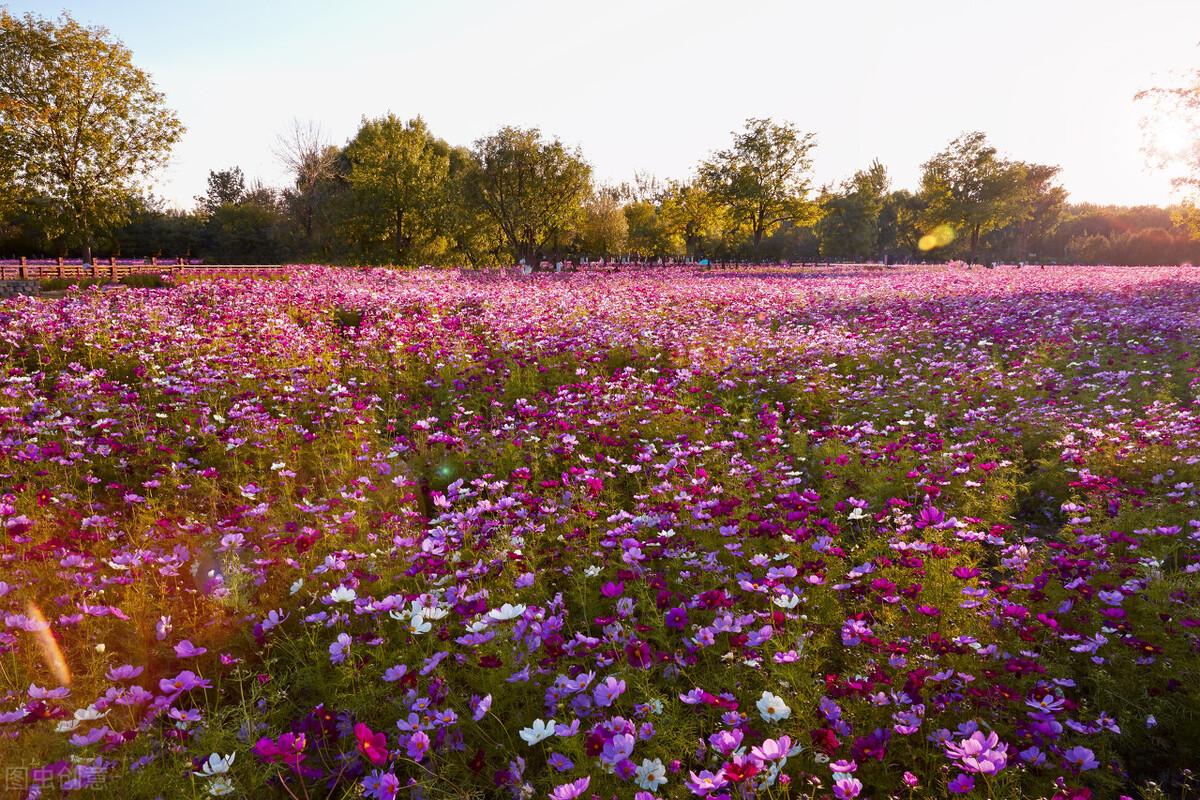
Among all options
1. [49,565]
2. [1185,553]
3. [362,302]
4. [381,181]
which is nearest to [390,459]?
[49,565]

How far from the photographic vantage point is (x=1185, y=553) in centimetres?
400

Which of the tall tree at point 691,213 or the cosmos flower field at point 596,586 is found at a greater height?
Result: the tall tree at point 691,213

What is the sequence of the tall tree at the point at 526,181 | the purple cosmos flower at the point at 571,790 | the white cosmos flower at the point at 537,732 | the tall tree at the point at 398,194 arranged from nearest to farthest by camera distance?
the purple cosmos flower at the point at 571,790
the white cosmos flower at the point at 537,732
the tall tree at the point at 526,181
the tall tree at the point at 398,194

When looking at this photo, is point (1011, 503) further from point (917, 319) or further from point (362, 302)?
point (362, 302)

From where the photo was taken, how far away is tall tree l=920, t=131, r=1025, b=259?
46062 millimetres

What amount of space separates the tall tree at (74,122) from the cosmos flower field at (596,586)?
29447 mm

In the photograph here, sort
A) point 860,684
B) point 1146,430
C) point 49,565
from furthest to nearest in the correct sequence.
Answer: point 1146,430 → point 49,565 → point 860,684

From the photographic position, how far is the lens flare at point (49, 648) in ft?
10.2

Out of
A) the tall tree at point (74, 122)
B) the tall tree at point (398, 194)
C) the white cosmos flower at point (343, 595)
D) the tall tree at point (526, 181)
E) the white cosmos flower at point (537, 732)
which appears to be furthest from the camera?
the tall tree at point (398, 194)

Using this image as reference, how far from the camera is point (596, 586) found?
3920 mm

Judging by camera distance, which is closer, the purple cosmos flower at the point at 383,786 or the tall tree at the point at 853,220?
the purple cosmos flower at the point at 383,786

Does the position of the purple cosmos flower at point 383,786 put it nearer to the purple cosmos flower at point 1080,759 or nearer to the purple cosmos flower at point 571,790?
the purple cosmos flower at point 571,790

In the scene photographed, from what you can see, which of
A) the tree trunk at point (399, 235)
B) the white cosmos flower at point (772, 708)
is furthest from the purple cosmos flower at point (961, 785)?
the tree trunk at point (399, 235)

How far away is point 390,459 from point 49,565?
2.45m
